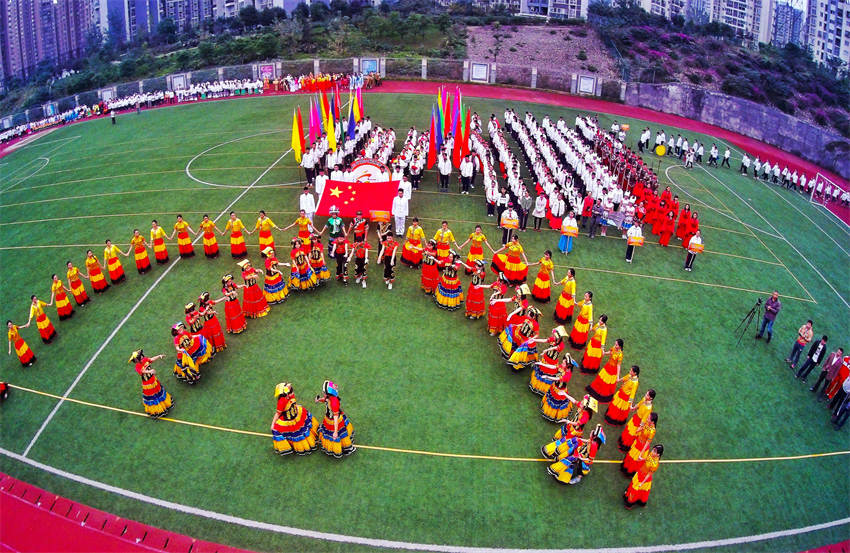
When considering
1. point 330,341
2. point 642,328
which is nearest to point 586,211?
point 642,328

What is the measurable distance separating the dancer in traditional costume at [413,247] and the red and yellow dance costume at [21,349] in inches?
416

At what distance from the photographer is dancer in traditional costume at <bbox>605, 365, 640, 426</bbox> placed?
13.1m

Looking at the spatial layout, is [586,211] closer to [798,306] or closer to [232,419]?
[798,306]

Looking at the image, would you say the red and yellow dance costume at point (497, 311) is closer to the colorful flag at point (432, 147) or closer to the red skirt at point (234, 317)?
the red skirt at point (234, 317)

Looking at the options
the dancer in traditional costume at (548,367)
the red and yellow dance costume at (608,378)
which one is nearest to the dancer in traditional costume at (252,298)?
the dancer in traditional costume at (548,367)

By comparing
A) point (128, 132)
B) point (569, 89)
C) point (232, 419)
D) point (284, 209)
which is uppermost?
point (569, 89)

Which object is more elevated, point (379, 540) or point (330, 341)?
point (330, 341)

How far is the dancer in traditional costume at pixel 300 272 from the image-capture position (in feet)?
57.5

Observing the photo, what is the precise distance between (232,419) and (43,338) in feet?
22.0

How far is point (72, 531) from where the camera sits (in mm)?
11359

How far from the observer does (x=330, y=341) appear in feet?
53.2

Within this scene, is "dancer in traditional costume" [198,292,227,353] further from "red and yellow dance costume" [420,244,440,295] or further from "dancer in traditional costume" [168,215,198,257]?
"red and yellow dance costume" [420,244,440,295]

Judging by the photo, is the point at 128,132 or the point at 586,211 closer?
the point at 586,211

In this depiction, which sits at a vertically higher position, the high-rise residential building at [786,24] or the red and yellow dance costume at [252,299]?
the high-rise residential building at [786,24]
